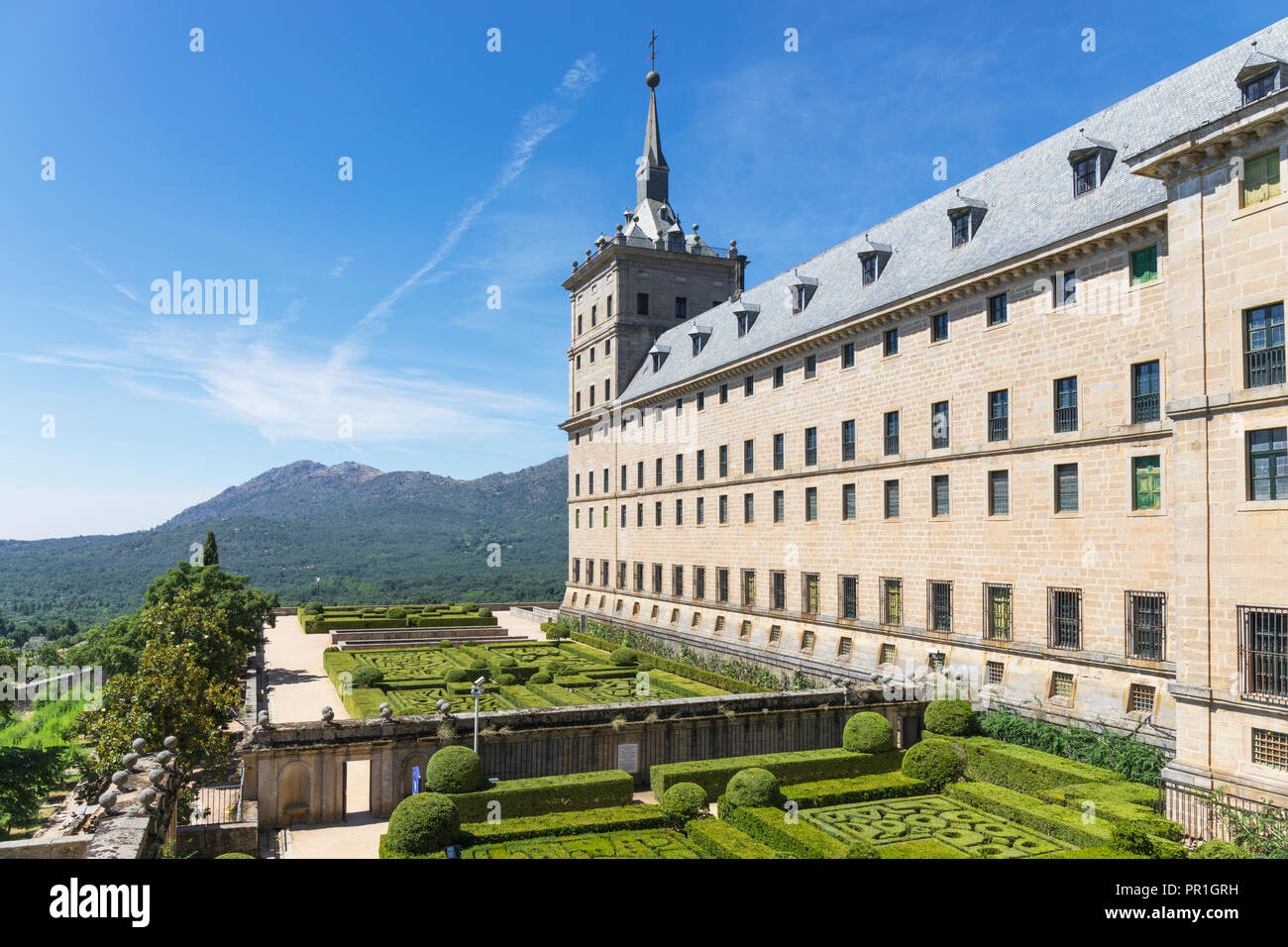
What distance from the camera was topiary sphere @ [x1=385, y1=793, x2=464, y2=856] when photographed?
19453 millimetres

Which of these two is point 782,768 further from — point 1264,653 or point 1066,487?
point 1066,487

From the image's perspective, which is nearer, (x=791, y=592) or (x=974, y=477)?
(x=974, y=477)

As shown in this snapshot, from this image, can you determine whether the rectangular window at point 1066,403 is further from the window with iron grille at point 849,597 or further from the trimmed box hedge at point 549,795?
the trimmed box hedge at point 549,795

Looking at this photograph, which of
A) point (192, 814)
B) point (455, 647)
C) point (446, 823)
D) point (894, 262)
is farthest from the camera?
point (455, 647)

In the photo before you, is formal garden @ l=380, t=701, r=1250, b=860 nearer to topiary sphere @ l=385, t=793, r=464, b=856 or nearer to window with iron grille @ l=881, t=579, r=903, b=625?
topiary sphere @ l=385, t=793, r=464, b=856

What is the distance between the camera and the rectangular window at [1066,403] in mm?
28750

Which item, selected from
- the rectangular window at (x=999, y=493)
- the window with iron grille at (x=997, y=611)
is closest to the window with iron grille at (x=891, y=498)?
the rectangular window at (x=999, y=493)

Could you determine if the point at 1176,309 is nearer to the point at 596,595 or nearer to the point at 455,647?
the point at 455,647

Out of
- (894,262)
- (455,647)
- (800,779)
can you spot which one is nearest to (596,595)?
(455,647)

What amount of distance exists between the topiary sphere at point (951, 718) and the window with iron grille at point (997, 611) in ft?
9.71

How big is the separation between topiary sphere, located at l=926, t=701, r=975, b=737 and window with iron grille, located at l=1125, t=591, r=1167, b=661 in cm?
539

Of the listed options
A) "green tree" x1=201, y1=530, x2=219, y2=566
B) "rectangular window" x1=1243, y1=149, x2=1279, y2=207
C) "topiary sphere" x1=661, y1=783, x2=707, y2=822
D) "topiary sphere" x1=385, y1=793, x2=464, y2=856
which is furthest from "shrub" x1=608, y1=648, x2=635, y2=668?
"rectangular window" x1=1243, y1=149, x2=1279, y2=207
